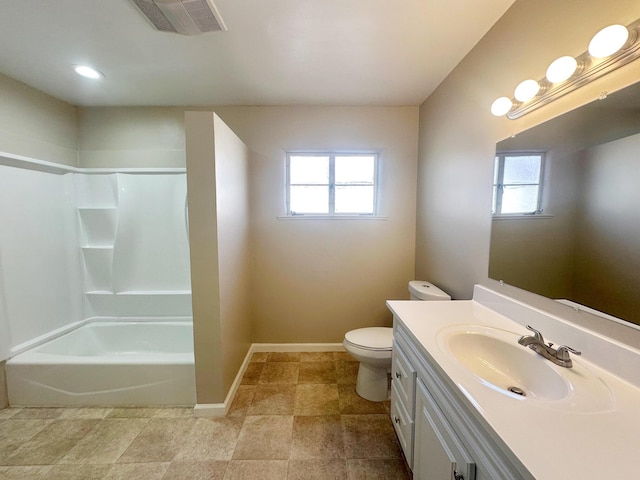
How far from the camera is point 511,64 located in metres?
1.29

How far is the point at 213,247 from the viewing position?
64.4 inches

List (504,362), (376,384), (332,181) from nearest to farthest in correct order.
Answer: (504,362), (376,384), (332,181)

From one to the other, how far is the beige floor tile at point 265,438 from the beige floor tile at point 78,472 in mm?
677

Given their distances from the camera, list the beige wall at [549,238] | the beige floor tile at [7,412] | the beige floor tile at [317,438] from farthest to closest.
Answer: the beige floor tile at [7,412], the beige floor tile at [317,438], the beige wall at [549,238]

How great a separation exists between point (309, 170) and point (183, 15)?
4.67 feet

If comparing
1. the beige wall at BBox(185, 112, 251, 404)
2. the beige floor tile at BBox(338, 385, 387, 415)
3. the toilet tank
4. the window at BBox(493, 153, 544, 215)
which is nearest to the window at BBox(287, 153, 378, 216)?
the beige wall at BBox(185, 112, 251, 404)

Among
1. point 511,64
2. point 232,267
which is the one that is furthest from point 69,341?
point 511,64

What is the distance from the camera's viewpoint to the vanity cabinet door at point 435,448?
813 millimetres

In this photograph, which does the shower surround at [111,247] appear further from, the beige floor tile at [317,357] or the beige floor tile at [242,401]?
the beige floor tile at [317,357]

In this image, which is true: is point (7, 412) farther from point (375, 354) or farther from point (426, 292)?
point (426, 292)

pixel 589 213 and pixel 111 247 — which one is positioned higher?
pixel 589 213

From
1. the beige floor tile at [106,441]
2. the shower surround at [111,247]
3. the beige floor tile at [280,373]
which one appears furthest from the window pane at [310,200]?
the beige floor tile at [106,441]

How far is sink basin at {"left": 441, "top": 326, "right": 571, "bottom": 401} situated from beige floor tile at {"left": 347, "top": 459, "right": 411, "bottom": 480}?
0.77 metres

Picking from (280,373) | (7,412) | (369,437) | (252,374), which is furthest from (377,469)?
(7,412)
